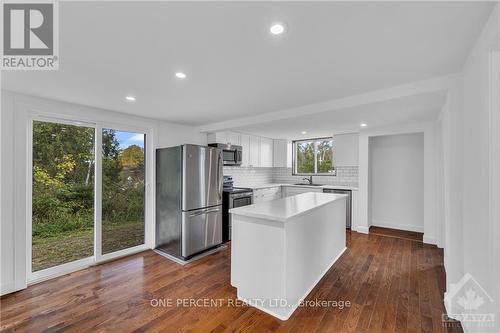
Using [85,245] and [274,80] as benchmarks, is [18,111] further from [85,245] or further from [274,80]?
[274,80]

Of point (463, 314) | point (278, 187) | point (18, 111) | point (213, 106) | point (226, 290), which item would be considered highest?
point (213, 106)

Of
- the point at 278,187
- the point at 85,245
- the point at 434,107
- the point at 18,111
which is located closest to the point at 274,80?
the point at 434,107

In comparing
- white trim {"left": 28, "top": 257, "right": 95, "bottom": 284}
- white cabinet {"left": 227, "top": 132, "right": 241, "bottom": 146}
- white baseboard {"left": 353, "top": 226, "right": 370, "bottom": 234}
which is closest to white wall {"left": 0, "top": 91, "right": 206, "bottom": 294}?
white trim {"left": 28, "top": 257, "right": 95, "bottom": 284}

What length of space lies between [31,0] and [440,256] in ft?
17.3

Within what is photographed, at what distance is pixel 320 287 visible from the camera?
104 inches

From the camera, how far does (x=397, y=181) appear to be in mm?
4938

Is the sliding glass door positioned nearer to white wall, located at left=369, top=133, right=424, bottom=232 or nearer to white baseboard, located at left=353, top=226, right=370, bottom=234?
white baseboard, located at left=353, top=226, right=370, bottom=234

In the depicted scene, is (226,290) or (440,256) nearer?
(226,290)

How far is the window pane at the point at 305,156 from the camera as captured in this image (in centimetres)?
643

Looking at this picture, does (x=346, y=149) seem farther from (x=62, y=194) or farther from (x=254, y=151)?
(x=62, y=194)

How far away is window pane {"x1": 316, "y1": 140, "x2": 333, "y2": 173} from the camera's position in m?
6.06

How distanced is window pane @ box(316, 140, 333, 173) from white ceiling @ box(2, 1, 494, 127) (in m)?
3.58

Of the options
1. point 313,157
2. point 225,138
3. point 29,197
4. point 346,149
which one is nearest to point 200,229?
point 225,138

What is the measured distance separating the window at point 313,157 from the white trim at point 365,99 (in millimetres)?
3011
